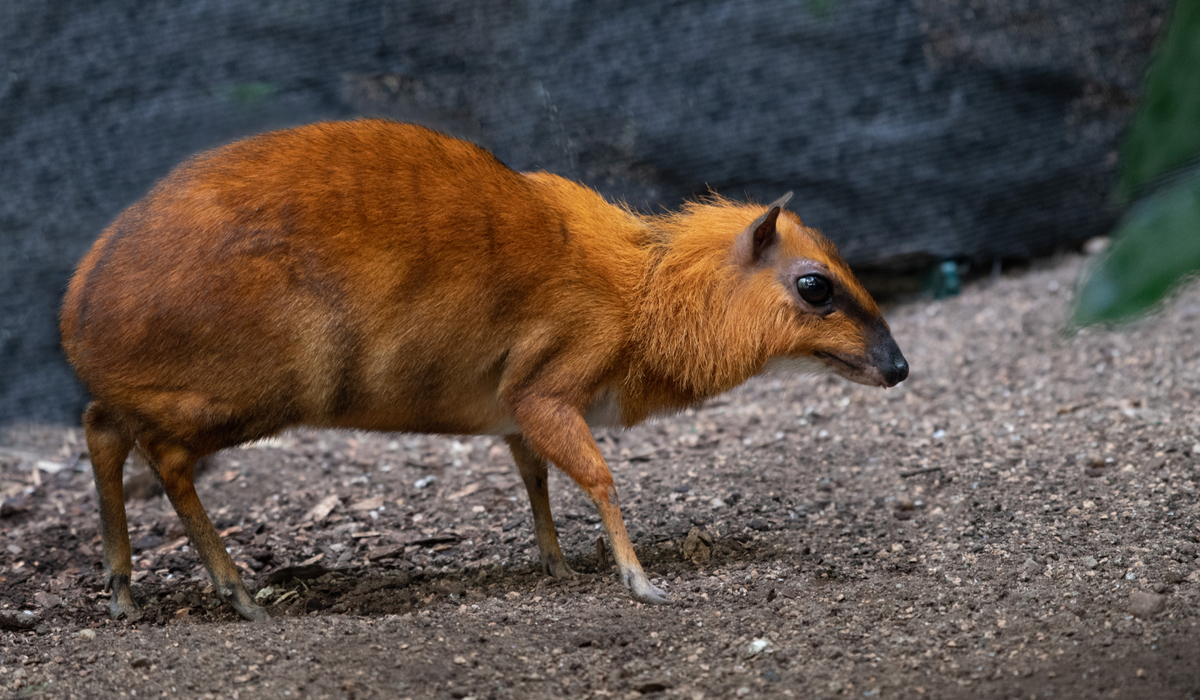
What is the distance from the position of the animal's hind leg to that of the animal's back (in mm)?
405

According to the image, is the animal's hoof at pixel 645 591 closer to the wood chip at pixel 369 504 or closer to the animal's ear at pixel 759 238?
the animal's ear at pixel 759 238

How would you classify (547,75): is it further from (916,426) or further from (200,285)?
(200,285)

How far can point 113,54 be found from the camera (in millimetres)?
6391

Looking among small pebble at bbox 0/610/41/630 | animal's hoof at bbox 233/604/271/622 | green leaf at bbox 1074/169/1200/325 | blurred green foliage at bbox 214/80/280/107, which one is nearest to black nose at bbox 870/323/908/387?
green leaf at bbox 1074/169/1200/325

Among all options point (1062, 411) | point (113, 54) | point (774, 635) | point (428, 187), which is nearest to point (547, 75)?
point (113, 54)

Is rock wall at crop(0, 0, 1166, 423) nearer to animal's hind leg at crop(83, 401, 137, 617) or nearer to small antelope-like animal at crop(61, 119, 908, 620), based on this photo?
small antelope-like animal at crop(61, 119, 908, 620)

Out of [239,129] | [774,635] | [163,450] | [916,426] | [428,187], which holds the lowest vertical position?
[916,426]

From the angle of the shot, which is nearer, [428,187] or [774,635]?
[774,635]

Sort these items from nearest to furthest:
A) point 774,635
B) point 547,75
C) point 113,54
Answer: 1. point 774,635
2. point 113,54
3. point 547,75

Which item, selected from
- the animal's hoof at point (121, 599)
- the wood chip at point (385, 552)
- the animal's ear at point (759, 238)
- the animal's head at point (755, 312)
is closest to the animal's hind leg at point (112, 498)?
the animal's hoof at point (121, 599)

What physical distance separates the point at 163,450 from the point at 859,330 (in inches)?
109

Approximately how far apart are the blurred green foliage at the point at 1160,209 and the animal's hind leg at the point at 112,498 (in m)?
3.59

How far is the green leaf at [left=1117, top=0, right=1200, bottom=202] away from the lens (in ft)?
6.76

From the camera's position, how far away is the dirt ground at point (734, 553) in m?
3.15
